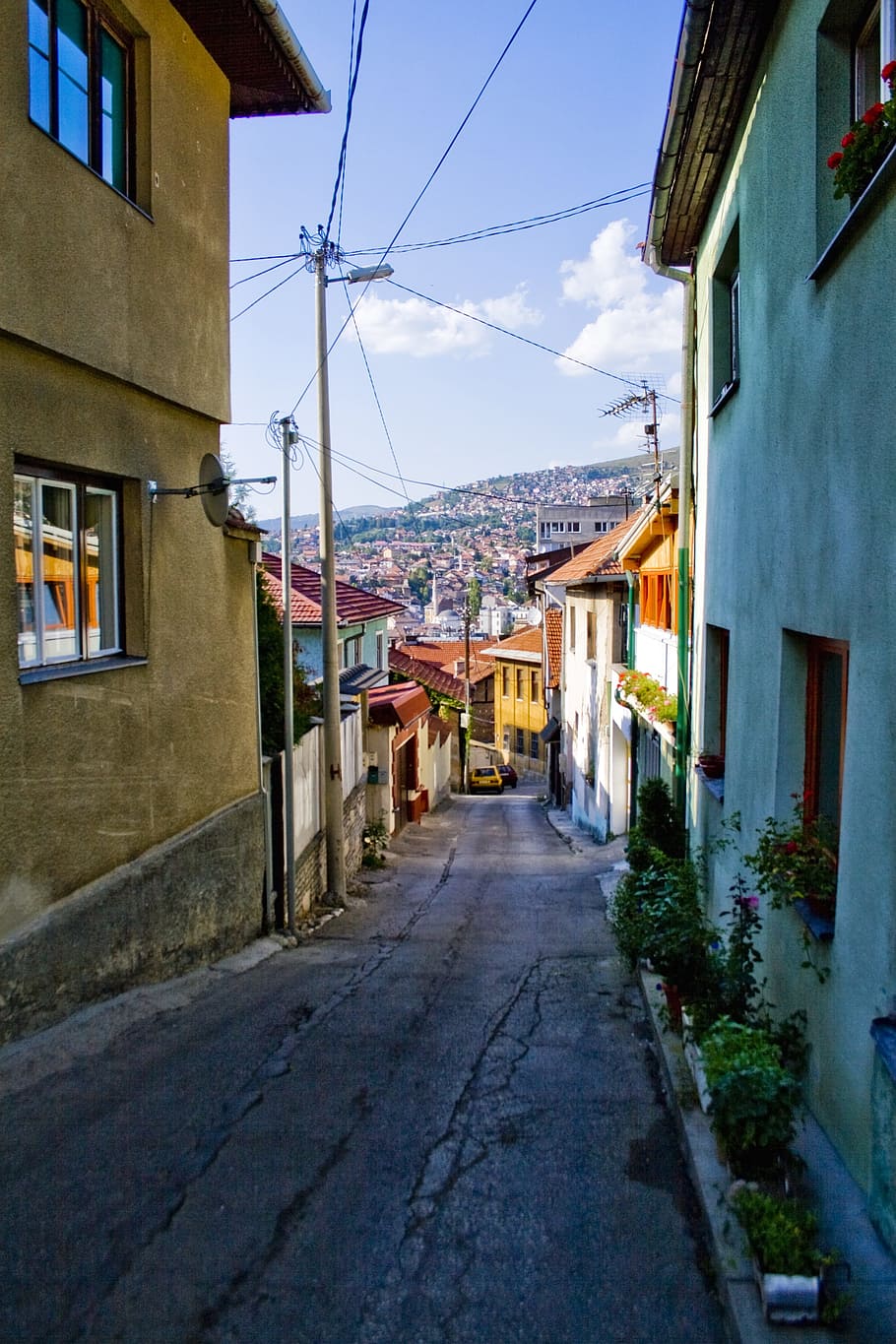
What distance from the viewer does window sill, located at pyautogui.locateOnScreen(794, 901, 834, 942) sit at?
171 inches

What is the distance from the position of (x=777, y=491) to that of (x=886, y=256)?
6.66 ft

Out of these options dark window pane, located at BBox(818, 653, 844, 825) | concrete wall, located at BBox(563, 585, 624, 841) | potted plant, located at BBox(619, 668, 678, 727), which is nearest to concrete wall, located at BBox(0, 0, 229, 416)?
dark window pane, located at BBox(818, 653, 844, 825)

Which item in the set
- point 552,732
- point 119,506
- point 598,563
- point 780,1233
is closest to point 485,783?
point 552,732

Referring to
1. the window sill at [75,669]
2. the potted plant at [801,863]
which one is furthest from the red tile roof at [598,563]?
the potted plant at [801,863]

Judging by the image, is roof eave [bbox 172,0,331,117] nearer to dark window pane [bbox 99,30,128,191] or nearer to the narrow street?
dark window pane [bbox 99,30,128,191]

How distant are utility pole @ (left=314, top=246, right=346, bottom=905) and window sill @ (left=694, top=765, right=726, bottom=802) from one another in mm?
5315

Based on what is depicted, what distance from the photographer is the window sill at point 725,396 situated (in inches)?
281

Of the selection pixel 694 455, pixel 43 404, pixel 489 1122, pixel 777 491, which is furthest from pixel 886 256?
pixel 694 455

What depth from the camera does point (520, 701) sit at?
54.2 m

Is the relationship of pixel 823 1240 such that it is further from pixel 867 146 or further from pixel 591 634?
pixel 591 634

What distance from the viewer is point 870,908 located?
3760 mm

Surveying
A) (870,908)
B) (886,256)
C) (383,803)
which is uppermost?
(886,256)

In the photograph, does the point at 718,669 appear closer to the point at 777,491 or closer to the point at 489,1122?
the point at 777,491

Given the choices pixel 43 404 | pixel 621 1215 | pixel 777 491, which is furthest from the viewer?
pixel 43 404
